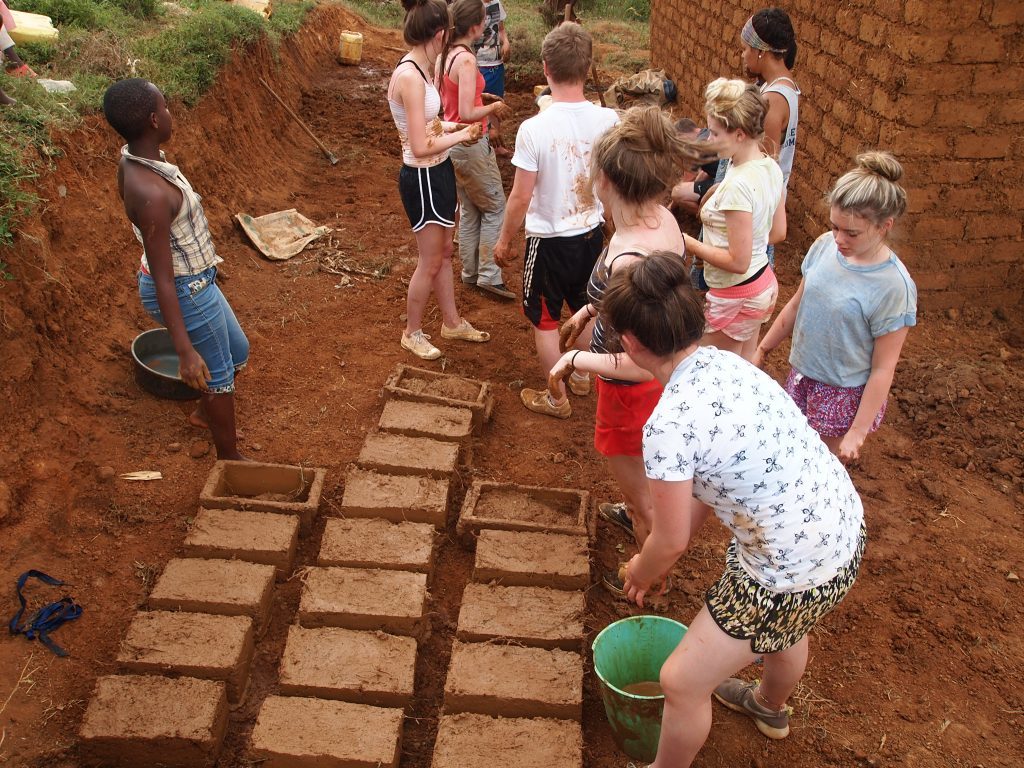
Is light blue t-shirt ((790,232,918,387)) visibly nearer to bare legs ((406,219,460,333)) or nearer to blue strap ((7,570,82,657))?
bare legs ((406,219,460,333))

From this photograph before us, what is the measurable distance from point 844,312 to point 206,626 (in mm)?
2913

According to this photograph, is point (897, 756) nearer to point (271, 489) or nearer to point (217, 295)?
point (271, 489)

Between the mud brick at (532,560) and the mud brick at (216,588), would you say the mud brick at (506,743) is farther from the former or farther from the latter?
the mud brick at (216,588)

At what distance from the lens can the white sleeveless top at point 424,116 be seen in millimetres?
4746

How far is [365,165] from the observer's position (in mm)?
9211

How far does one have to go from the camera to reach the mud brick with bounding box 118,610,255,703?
133 inches

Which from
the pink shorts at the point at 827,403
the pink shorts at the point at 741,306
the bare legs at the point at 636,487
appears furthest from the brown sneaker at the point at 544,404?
the pink shorts at the point at 827,403

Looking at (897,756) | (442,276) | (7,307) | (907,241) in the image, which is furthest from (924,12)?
(7,307)

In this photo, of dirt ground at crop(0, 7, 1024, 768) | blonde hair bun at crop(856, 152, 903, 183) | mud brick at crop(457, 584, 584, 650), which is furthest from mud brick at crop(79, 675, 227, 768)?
blonde hair bun at crop(856, 152, 903, 183)

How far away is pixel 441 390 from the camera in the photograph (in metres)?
5.14

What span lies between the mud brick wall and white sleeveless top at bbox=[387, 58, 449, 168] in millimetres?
3091

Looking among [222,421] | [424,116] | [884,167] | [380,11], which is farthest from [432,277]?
[380,11]

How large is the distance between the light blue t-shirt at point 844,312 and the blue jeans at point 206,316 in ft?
8.77

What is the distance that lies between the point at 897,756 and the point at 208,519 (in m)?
3.14
